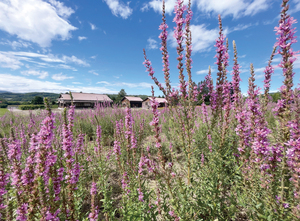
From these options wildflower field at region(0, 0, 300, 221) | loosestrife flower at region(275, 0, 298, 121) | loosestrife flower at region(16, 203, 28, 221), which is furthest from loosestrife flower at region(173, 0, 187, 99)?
loosestrife flower at region(16, 203, 28, 221)

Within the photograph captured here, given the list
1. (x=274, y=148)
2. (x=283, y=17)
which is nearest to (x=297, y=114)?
(x=274, y=148)

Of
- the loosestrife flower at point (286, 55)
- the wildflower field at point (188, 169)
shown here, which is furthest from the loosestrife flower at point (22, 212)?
the loosestrife flower at point (286, 55)

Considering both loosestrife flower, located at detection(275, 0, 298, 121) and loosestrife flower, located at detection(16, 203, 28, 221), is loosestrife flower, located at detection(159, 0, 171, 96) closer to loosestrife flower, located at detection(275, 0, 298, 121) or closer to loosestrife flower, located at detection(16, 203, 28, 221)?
loosestrife flower, located at detection(275, 0, 298, 121)

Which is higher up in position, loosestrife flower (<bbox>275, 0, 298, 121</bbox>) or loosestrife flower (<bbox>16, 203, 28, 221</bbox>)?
loosestrife flower (<bbox>275, 0, 298, 121</bbox>)

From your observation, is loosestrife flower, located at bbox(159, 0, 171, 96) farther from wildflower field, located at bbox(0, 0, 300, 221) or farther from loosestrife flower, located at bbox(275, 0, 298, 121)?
loosestrife flower, located at bbox(275, 0, 298, 121)

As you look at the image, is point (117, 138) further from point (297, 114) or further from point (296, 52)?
point (296, 52)

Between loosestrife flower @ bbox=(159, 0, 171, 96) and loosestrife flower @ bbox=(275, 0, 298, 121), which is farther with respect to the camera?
loosestrife flower @ bbox=(159, 0, 171, 96)

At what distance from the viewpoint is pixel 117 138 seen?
129 inches

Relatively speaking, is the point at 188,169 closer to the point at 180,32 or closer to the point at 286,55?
Answer: the point at 286,55

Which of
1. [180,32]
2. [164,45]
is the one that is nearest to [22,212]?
[164,45]

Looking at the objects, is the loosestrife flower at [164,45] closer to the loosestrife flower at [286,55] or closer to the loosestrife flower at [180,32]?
the loosestrife flower at [180,32]

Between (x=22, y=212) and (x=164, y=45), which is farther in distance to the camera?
(x=164, y=45)

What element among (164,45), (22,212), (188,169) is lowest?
(22,212)

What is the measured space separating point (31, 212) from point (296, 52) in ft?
12.6
